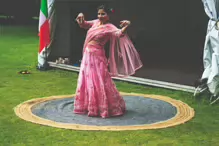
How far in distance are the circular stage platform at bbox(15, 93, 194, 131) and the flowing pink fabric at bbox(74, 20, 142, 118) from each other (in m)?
0.17

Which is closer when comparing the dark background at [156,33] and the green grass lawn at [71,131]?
the green grass lawn at [71,131]

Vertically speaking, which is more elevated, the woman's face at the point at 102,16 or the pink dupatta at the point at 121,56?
the woman's face at the point at 102,16

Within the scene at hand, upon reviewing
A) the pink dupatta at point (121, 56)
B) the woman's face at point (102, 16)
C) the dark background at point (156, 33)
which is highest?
the woman's face at point (102, 16)

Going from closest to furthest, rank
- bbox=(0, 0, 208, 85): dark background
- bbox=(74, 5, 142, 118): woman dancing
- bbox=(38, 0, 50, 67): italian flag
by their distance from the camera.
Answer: bbox=(74, 5, 142, 118): woman dancing < bbox=(38, 0, 50, 67): italian flag < bbox=(0, 0, 208, 85): dark background

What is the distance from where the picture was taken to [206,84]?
7.96 m

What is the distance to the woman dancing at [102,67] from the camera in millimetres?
6461

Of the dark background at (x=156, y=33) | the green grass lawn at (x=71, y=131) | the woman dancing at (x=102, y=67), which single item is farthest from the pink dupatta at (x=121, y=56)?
the dark background at (x=156, y=33)

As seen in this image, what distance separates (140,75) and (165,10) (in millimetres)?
7100

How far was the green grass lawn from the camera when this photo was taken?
5.48m

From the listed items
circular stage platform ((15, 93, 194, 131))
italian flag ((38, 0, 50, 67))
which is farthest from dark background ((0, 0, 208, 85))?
circular stage platform ((15, 93, 194, 131))

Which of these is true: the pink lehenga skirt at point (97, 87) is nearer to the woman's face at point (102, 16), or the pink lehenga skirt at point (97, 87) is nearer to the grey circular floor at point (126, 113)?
the grey circular floor at point (126, 113)

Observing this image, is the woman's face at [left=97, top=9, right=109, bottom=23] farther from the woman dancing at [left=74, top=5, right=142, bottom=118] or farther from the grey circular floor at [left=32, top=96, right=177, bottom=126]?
the grey circular floor at [left=32, top=96, right=177, bottom=126]

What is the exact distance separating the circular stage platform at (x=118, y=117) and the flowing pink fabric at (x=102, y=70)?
17 centimetres

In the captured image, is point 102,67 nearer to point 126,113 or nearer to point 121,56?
point 121,56
